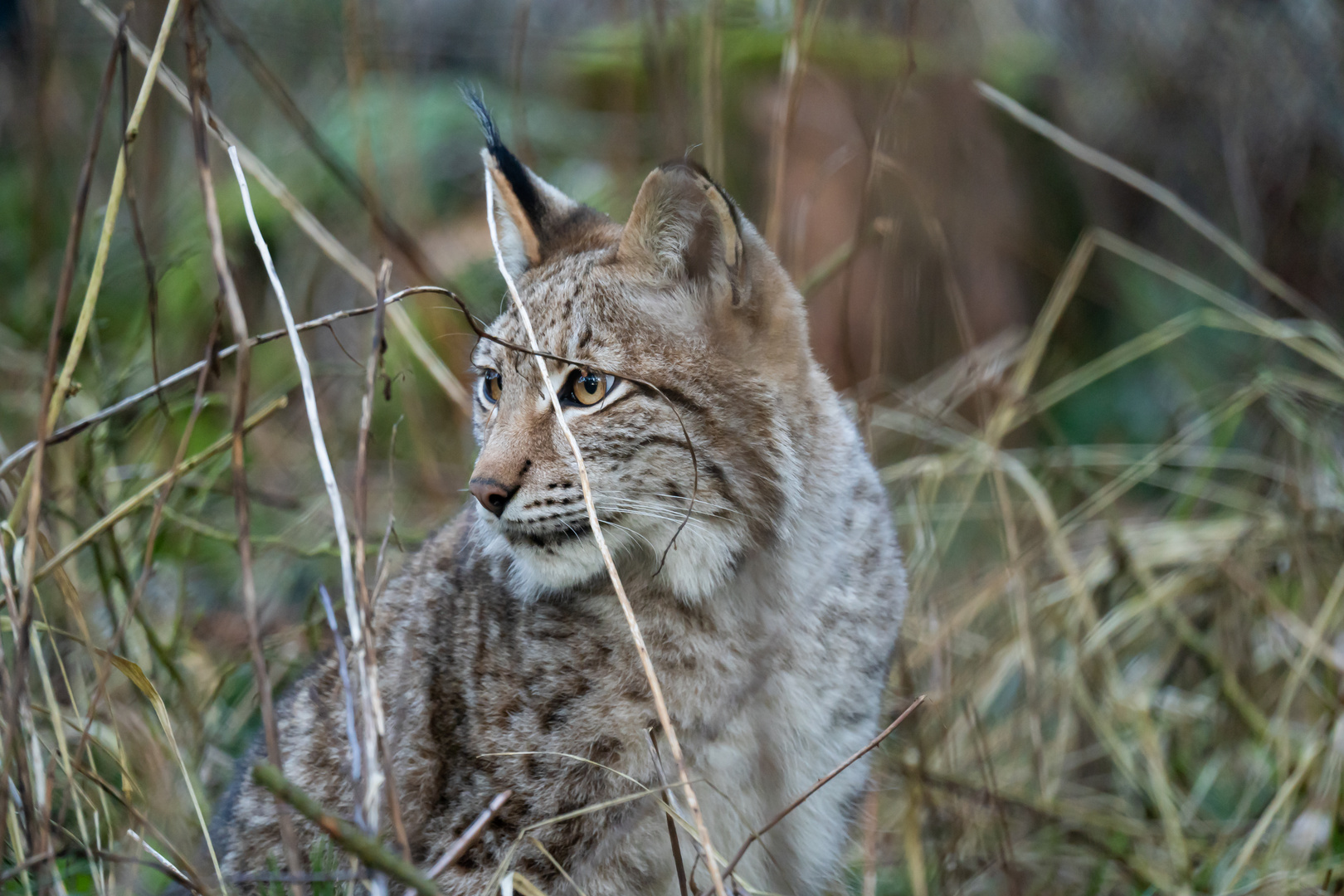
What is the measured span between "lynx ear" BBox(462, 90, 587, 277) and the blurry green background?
736 millimetres

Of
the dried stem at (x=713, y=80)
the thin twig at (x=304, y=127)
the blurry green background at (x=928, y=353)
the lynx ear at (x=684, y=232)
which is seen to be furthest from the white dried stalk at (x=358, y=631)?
the dried stem at (x=713, y=80)

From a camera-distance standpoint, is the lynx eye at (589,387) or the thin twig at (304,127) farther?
the thin twig at (304,127)

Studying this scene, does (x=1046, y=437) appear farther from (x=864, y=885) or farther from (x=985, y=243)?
(x=864, y=885)

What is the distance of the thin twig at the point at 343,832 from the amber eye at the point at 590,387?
1.24 metres

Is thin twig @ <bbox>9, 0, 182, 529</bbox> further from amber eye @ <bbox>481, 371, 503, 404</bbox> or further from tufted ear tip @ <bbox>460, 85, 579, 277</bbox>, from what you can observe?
amber eye @ <bbox>481, 371, 503, 404</bbox>

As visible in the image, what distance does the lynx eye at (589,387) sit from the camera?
272 centimetres

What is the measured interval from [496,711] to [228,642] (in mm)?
2463

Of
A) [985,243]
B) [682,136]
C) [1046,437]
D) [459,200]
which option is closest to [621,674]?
[682,136]

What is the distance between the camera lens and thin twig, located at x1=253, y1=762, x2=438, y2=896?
166 cm

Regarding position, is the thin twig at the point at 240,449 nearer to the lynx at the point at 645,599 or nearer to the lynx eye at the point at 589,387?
the lynx at the point at 645,599

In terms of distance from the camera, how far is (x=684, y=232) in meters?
2.78

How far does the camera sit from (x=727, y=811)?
276 centimetres

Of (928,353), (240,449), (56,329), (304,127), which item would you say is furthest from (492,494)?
(928,353)

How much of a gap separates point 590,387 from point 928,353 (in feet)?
14.7
